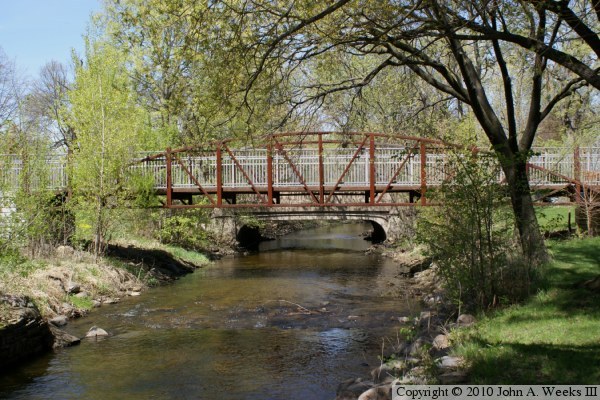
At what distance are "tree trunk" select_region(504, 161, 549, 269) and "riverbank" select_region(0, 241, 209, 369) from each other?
368 inches

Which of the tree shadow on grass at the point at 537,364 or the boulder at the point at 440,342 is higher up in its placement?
the tree shadow on grass at the point at 537,364

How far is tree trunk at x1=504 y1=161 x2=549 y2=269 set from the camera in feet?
38.3

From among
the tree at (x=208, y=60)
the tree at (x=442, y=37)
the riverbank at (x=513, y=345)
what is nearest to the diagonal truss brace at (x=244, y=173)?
the tree at (x=208, y=60)

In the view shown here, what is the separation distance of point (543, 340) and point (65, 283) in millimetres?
12917

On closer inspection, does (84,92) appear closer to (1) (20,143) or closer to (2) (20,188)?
(1) (20,143)

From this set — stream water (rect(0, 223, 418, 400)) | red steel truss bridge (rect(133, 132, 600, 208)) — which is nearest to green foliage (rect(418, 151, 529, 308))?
stream water (rect(0, 223, 418, 400))

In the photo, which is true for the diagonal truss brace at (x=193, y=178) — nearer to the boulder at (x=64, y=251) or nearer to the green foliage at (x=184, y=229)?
the green foliage at (x=184, y=229)

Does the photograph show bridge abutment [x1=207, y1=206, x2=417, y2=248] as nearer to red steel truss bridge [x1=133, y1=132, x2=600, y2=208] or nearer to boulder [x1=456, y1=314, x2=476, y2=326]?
red steel truss bridge [x1=133, y1=132, x2=600, y2=208]

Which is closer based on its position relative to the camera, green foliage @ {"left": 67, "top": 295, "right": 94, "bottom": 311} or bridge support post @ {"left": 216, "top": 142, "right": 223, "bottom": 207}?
green foliage @ {"left": 67, "top": 295, "right": 94, "bottom": 311}

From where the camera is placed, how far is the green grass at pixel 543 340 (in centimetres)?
639

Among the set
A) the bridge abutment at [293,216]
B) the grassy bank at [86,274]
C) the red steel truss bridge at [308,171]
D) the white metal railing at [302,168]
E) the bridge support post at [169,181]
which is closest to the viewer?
the grassy bank at [86,274]

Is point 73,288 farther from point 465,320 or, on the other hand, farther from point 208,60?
point 465,320

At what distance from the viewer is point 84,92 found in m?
19.8

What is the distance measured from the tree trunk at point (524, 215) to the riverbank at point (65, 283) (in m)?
9.34
